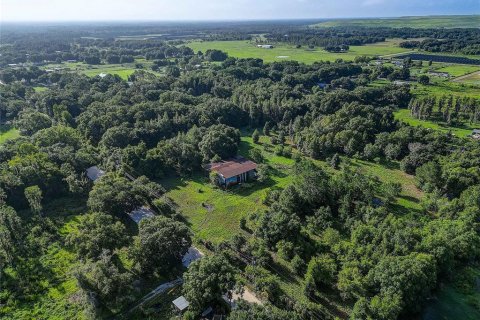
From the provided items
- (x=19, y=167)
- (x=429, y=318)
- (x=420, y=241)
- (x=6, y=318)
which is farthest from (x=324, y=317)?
(x=19, y=167)

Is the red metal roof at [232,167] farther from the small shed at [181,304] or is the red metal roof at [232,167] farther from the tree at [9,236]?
the tree at [9,236]

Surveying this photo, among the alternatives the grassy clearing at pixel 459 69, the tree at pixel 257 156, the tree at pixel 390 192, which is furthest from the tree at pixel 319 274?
the grassy clearing at pixel 459 69

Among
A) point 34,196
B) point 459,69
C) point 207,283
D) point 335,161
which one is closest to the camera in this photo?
point 207,283

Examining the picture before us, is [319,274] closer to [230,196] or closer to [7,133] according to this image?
[230,196]

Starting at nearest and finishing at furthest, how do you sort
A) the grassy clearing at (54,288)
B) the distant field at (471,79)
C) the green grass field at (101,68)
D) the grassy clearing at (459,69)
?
the grassy clearing at (54,288), the distant field at (471,79), the grassy clearing at (459,69), the green grass field at (101,68)

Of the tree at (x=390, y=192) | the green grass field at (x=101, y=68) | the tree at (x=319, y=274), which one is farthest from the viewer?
the green grass field at (x=101, y=68)

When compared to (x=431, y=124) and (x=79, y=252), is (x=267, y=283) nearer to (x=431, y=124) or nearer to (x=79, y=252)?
(x=79, y=252)

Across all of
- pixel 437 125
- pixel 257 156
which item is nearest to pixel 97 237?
pixel 257 156
